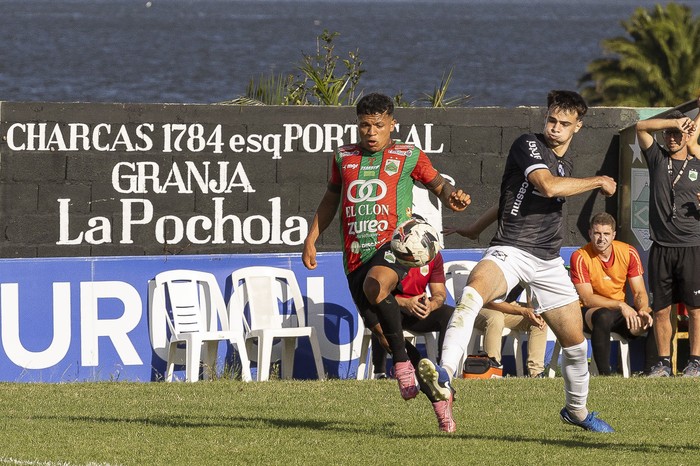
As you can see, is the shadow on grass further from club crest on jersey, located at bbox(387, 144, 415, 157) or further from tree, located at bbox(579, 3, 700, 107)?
tree, located at bbox(579, 3, 700, 107)

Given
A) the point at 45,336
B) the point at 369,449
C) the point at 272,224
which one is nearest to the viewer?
the point at 369,449

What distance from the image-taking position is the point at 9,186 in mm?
13516

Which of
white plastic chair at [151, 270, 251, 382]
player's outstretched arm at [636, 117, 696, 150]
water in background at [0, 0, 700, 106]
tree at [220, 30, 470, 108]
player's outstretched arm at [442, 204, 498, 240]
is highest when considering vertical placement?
water in background at [0, 0, 700, 106]

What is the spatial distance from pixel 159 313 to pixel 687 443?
574 cm

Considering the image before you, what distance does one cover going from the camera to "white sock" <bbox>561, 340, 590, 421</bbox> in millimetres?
8906

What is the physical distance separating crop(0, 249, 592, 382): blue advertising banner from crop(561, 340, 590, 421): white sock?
4.83 meters

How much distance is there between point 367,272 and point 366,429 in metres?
1.00

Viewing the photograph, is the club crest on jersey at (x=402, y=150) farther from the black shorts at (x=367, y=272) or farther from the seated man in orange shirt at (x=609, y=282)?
the seated man in orange shirt at (x=609, y=282)

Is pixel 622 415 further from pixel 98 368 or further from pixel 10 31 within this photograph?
pixel 10 31

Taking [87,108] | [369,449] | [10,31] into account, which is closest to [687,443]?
[369,449]

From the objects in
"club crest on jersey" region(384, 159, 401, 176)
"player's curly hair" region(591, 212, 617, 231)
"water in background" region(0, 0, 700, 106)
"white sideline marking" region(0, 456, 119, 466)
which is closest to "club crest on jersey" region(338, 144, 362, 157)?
"club crest on jersey" region(384, 159, 401, 176)

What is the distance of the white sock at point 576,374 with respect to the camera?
29.2 ft

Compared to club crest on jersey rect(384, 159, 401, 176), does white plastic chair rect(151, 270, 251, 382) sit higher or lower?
lower

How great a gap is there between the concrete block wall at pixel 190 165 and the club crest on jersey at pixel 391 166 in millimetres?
4541
